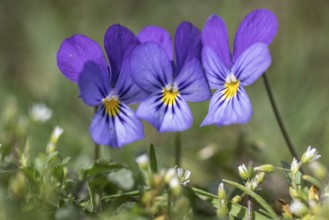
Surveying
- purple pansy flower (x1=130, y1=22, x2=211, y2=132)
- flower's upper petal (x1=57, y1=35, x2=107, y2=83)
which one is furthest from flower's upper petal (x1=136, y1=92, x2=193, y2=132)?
flower's upper petal (x1=57, y1=35, x2=107, y2=83)

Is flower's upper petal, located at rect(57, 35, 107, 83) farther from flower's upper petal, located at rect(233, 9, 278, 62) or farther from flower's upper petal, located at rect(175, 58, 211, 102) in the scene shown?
flower's upper petal, located at rect(233, 9, 278, 62)

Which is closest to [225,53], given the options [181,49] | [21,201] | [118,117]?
[181,49]

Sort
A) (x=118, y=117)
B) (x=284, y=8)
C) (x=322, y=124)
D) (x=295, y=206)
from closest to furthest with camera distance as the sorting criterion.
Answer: (x=295, y=206) < (x=118, y=117) < (x=322, y=124) < (x=284, y=8)

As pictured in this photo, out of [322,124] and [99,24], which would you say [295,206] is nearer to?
[322,124]

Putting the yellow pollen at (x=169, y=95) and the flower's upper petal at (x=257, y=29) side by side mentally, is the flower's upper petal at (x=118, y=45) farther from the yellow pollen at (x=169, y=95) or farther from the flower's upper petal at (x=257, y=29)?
the flower's upper petal at (x=257, y=29)

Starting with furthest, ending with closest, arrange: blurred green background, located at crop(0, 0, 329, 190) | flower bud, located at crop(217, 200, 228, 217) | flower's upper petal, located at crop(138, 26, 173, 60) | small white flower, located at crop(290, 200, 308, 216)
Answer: blurred green background, located at crop(0, 0, 329, 190), flower's upper petal, located at crop(138, 26, 173, 60), flower bud, located at crop(217, 200, 228, 217), small white flower, located at crop(290, 200, 308, 216)
